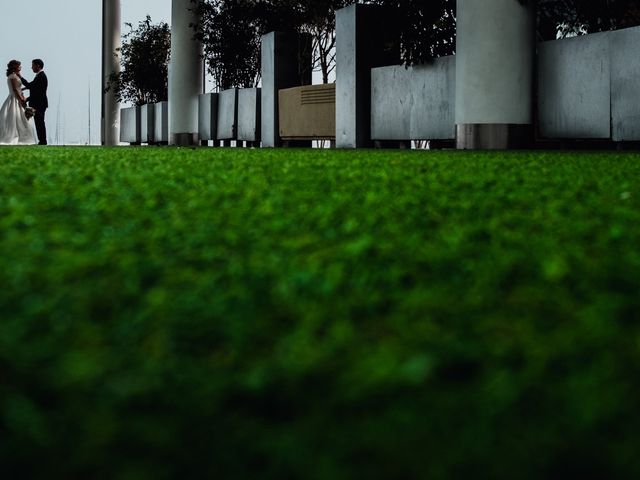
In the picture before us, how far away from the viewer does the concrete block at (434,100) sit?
396 inches

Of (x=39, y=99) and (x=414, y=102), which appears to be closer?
(x=414, y=102)

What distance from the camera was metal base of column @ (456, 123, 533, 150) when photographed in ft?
28.5

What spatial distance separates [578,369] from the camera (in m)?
0.92

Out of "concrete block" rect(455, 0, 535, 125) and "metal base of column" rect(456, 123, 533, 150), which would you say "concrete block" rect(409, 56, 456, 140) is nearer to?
"metal base of column" rect(456, 123, 533, 150)

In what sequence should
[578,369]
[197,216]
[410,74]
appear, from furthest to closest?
1. [410,74]
2. [197,216]
3. [578,369]

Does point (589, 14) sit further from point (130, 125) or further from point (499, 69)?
point (130, 125)

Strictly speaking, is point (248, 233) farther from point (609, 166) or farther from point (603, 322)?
point (609, 166)

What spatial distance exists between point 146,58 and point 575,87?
14474mm

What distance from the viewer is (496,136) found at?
8.70m

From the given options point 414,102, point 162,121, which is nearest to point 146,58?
point 162,121

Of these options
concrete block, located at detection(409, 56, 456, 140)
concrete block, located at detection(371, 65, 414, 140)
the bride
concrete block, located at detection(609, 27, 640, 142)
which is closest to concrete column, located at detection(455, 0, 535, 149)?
concrete block, located at detection(609, 27, 640, 142)

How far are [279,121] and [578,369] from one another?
13.7 metres

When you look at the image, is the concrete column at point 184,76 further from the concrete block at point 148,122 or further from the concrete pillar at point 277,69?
the concrete block at point 148,122

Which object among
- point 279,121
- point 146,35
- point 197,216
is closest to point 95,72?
point 146,35
